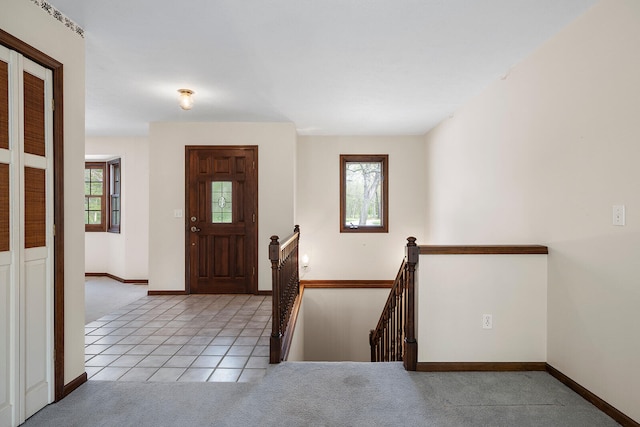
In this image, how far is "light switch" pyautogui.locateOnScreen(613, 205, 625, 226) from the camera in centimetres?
203

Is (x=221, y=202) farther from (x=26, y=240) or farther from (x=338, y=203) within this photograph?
(x=26, y=240)

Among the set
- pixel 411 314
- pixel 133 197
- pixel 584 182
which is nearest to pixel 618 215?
pixel 584 182

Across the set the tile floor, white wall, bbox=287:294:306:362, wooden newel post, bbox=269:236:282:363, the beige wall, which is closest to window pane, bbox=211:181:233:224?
the tile floor

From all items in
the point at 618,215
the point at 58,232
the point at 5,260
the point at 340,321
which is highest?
the point at 618,215

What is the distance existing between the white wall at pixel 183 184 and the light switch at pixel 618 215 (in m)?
3.75

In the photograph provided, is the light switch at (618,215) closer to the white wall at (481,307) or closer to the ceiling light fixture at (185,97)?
the white wall at (481,307)

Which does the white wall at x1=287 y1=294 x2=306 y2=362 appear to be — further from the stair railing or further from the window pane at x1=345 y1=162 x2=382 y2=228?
the window pane at x1=345 y1=162 x2=382 y2=228

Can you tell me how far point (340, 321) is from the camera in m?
5.90

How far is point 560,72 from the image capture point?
2531 mm

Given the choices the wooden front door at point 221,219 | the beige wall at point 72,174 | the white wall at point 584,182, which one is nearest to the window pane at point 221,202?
the wooden front door at point 221,219

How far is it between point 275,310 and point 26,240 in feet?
5.64

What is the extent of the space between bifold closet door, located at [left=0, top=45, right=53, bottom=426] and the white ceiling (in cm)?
68

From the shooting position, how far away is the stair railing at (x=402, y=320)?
2.71 m

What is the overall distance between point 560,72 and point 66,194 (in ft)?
11.5
